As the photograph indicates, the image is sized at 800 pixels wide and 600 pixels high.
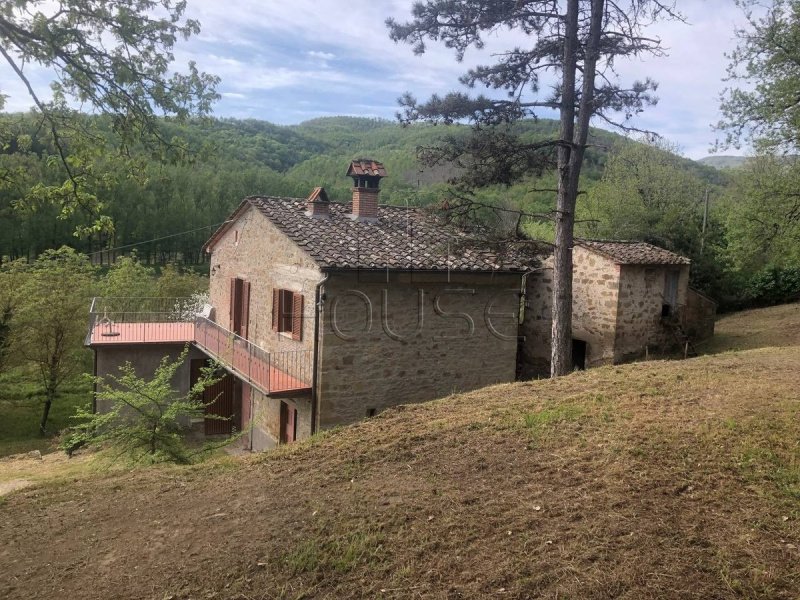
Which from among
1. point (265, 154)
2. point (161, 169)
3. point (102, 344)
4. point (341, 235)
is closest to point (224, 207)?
point (265, 154)

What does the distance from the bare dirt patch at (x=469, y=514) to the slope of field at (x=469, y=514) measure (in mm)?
16

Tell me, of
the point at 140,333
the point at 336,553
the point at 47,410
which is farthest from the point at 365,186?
the point at 47,410

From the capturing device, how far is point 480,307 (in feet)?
44.1

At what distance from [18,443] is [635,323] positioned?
19868 mm

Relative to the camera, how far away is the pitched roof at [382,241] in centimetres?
1176

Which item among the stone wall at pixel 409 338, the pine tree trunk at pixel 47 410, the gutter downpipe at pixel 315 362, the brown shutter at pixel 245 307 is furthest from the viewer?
the pine tree trunk at pixel 47 410

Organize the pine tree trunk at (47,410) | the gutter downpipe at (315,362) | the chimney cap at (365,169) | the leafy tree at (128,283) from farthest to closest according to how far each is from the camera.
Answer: the leafy tree at (128,283) → the pine tree trunk at (47,410) → the chimney cap at (365,169) → the gutter downpipe at (315,362)

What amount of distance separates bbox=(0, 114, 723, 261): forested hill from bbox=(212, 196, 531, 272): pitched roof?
2115mm

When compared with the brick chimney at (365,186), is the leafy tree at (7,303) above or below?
below

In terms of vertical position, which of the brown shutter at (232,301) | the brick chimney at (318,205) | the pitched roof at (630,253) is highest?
the brick chimney at (318,205)

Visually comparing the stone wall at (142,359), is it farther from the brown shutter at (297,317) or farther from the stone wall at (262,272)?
the brown shutter at (297,317)

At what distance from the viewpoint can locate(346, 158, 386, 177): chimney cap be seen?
14250 millimetres

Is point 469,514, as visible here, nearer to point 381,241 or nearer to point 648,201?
point 381,241

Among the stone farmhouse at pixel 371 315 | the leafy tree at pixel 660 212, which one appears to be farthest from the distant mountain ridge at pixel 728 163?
the stone farmhouse at pixel 371 315
